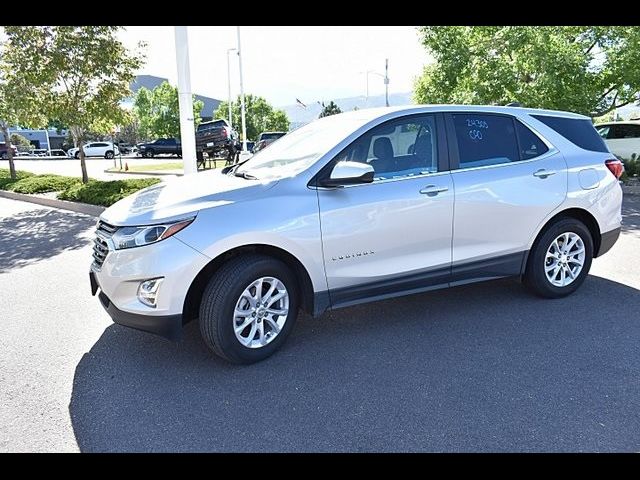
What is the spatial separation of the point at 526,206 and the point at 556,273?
2.62ft

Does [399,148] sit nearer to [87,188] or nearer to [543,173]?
[543,173]

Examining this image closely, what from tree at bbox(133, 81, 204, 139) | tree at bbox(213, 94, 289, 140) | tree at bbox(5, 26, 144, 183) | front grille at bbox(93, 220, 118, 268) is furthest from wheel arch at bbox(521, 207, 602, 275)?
tree at bbox(213, 94, 289, 140)

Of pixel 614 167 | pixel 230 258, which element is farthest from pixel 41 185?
pixel 614 167

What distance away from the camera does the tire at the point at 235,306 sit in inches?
121

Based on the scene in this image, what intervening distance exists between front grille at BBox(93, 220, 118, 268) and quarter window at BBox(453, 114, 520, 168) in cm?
277

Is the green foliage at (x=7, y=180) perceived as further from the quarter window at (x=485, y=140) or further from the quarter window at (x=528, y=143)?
the quarter window at (x=528, y=143)

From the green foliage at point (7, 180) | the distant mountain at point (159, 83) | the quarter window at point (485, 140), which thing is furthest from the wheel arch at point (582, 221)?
the distant mountain at point (159, 83)

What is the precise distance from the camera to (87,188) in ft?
36.4

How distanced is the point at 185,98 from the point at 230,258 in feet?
22.4

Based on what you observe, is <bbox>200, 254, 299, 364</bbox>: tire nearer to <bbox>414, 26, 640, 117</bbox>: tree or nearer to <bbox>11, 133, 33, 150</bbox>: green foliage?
<bbox>414, 26, 640, 117</bbox>: tree

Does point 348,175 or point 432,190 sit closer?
point 348,175

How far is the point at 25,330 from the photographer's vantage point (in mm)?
3928

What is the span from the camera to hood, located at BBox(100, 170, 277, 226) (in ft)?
10.0
